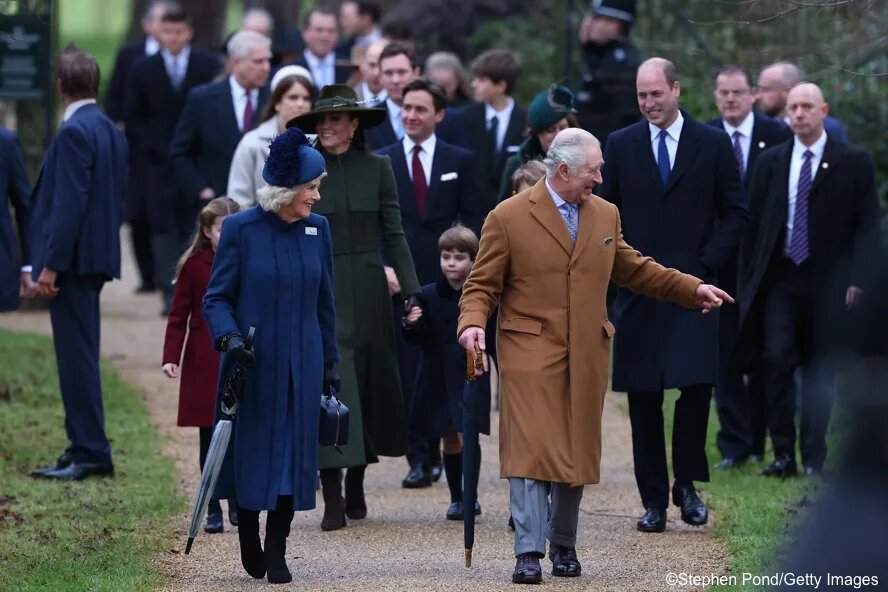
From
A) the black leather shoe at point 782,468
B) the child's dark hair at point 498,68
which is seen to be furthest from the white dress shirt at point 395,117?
the black leather shoe at point 782,468

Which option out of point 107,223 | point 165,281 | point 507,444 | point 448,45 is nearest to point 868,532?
point 507,444

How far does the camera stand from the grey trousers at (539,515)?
754 centimetres

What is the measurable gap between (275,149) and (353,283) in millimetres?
1704

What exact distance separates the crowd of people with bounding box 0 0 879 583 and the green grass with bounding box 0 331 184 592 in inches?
14.9

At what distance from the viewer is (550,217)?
773cm

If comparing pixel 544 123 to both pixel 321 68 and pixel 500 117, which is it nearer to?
pixel 500 117

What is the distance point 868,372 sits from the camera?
10.8 feet

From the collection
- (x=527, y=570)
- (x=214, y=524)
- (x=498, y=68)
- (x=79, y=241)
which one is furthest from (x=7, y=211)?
(x=527, y=570)

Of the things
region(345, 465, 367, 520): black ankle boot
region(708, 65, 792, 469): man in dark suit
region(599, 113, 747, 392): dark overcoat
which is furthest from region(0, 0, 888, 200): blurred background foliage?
region(345, 465, 367, 520): black ankle boot

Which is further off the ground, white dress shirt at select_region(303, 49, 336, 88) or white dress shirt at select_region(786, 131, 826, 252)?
white dress shirt at select_region(303, 49, 336, 88)

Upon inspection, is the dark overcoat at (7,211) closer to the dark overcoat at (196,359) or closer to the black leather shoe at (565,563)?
the dark overcoat at (196,359)

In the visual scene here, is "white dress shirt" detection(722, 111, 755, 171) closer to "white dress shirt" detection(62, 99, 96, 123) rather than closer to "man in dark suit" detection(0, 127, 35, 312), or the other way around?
"white dress shirt" detection(62, 99, 96, 123)

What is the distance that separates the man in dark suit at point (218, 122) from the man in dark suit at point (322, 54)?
2.97m

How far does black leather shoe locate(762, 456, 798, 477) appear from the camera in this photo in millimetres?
10547
